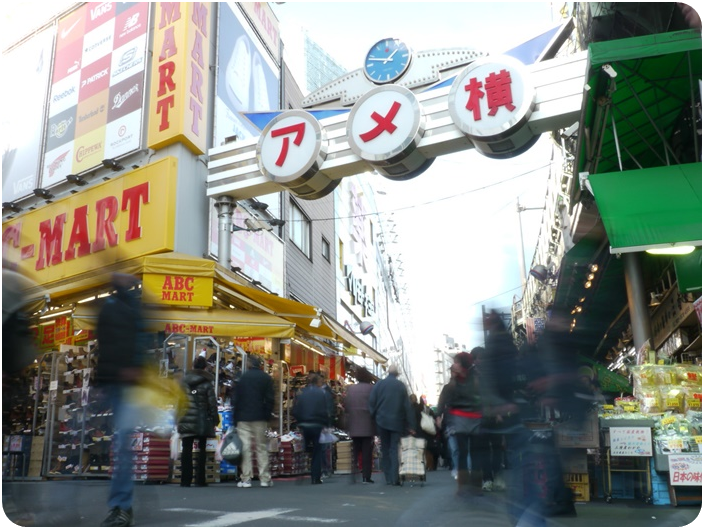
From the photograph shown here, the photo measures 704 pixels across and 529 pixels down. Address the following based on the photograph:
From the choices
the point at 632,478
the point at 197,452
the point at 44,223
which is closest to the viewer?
the point at 632,478

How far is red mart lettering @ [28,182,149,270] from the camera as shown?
14316 mm

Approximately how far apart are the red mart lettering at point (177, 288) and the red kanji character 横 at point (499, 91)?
6.04 metres

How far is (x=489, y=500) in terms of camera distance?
831cm

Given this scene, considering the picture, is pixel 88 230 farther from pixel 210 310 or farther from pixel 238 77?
pixel 238 77

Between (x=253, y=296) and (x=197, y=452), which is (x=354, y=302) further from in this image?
(x=197, y=452)

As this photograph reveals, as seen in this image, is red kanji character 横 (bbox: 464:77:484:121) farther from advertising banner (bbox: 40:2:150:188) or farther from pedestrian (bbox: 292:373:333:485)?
advertising banner (bbox: 40:2:150:188)

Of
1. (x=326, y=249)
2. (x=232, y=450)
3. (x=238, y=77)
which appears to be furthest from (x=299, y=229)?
(x=232, y=450)

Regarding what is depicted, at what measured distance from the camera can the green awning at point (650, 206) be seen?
841cm

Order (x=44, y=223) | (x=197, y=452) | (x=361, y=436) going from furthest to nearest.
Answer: (x=44, y=223) → (x=361, y=436) → (x=197, y=452)

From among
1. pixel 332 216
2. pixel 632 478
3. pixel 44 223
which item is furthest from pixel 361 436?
pixel 332 216

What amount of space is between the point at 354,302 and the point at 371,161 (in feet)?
58.8

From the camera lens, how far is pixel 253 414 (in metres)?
10.2

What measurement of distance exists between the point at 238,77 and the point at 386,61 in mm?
4599

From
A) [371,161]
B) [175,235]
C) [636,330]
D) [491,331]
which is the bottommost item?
[491,331]
